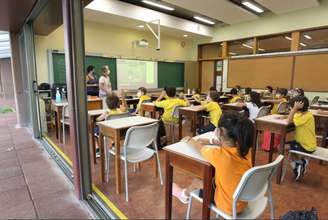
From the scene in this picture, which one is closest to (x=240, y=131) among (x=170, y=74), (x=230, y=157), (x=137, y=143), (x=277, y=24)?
(x=230, y=157)

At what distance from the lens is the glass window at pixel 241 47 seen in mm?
7992

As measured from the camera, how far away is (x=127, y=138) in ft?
6.94

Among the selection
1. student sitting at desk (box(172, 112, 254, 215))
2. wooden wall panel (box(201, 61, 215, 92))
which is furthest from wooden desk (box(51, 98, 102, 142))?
wooden wall panel (box(201, 61, 215, 92))

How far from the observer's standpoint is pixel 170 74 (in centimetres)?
891

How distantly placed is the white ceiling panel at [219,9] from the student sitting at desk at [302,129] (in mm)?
4181

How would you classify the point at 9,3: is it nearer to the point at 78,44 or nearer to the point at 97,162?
the point at 78,44

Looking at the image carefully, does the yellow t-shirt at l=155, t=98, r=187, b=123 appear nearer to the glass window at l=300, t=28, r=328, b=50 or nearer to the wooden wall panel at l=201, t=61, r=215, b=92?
the glass window at l=300, t=28, r=328, b=50

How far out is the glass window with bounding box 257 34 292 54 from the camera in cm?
713

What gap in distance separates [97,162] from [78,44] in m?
1.85

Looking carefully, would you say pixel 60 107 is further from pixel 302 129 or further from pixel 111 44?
pixel 302 129

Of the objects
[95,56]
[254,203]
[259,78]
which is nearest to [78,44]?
[254,203]

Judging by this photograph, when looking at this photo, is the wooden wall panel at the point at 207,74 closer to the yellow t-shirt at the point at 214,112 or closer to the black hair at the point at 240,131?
the yellow t-shirt at the point at 214,112

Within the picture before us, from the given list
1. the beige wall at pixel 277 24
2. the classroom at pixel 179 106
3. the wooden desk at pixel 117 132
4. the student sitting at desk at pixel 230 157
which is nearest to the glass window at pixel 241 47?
Answer: the classroom at pixel 179 106

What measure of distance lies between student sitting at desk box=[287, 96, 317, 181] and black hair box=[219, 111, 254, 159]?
5.09 ft
